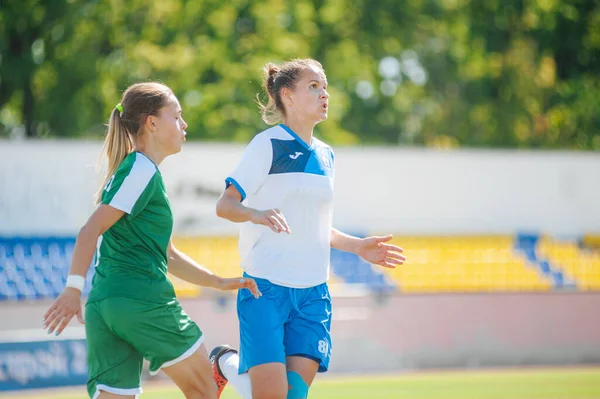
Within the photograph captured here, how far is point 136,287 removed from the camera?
4.24m

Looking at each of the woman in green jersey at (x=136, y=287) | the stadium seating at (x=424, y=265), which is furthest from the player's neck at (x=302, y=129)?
the stadium seating at (x=424, y=265)

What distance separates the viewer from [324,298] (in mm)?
4828

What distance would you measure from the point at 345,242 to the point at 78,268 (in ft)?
5.46

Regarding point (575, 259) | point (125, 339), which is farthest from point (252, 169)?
point (575, 259)

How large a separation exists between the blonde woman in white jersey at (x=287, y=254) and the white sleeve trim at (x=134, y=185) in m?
0.41

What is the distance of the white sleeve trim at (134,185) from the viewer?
4156 millimetres

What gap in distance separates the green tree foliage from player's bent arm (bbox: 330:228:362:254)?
20.1 m

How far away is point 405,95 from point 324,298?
2825 centimetres

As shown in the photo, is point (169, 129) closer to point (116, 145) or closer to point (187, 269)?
point (116, 145)

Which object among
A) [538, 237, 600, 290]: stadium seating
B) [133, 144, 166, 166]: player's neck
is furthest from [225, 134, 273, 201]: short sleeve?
[538, 237, 600, 290]: stadium seating

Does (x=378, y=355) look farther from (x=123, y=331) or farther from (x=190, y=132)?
(x=190, y=132)

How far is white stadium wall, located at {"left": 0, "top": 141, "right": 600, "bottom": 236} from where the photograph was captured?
1436cm

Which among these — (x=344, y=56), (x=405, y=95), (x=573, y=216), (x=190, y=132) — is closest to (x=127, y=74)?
(x=190, y=132)

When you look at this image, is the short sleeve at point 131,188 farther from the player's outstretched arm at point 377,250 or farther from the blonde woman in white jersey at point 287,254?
the player's outstretched arm at point 377,250
